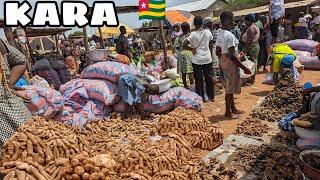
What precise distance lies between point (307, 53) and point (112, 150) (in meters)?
8.17

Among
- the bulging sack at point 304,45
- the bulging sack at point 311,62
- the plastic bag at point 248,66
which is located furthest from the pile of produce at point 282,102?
the bulging sack at point 304,45

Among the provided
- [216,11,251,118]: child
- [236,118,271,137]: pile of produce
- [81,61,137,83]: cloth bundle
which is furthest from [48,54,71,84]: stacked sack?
[236,118,271,137]: pile of produce

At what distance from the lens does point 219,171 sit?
12.1 feet

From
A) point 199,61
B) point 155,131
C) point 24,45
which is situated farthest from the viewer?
point 24,45

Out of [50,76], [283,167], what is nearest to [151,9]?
[50,76]

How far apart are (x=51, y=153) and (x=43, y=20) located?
13.5 feet

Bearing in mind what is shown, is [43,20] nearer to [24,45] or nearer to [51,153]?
[24,45]

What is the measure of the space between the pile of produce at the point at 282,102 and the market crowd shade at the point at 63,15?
10.3 feet

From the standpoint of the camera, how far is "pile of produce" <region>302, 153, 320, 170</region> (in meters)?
2.94

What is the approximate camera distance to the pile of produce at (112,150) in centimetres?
304

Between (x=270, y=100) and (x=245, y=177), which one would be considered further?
(x=270, y=100)

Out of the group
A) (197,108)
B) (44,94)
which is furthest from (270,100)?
(44,94)

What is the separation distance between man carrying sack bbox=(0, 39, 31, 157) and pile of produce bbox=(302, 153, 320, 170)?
2.51m

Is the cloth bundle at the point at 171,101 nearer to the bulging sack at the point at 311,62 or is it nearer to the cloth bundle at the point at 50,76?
the cloth bundle at the point at 50,76
